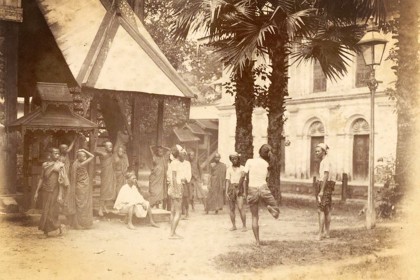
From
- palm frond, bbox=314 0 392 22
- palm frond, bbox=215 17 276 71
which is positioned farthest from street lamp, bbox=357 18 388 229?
palm frond, bbox=215 17 276 71

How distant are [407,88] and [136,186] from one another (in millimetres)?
4570

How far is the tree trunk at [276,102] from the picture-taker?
11219 mm

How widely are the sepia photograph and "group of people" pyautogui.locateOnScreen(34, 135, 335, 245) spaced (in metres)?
0.02

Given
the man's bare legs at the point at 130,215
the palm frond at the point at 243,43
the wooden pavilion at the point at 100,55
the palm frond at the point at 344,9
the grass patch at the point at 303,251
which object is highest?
the palm frond at the point at 344,9

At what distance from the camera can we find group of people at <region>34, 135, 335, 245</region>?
284 inches

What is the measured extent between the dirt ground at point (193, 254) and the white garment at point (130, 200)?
0.48 m

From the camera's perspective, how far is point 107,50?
24.7ft

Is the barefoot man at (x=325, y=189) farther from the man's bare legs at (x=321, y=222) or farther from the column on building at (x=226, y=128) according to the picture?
the column on building at (x=226, y=128)

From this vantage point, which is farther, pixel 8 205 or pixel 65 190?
pixel 65 190

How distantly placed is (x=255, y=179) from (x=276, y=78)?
446 cm

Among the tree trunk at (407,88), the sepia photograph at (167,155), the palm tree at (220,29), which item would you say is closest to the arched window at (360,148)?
the sepia photograph at (167,155)

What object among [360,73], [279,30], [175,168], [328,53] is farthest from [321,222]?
[360,73]

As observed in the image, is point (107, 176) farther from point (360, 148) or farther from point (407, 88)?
point (360, 148)

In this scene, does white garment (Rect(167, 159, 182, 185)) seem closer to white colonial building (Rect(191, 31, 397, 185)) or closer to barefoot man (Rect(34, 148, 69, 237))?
barefoot man (Rect(34, 148, 69, 237))
